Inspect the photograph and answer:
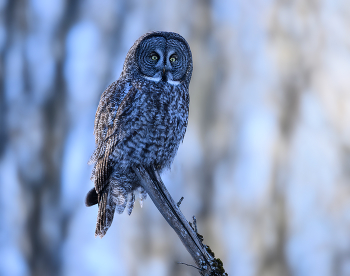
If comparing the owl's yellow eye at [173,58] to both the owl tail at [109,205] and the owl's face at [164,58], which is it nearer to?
the owl's face at [164,58]

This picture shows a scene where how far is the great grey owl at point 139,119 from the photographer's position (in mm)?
2521

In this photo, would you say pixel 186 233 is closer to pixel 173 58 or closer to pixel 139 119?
pixel 139 119

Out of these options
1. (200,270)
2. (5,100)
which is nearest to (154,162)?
(200,270)

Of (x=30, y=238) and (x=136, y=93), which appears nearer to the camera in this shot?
(x=136, y=93)

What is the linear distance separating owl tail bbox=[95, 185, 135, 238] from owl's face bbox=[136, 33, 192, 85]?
93 cm

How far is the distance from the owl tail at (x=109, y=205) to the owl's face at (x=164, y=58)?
929 millimetres

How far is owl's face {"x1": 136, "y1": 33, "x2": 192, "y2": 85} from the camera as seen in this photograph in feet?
8.83

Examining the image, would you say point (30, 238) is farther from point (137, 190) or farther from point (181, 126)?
point (181, 126)

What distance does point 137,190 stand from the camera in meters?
2.79

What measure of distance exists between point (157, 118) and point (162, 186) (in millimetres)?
559

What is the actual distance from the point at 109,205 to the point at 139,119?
713 millimetres

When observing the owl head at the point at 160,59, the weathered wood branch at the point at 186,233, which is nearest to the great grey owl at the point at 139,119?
the owl head at the point at 160,59

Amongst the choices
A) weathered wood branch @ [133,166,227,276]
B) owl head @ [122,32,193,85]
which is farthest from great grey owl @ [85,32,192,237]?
weathered wood branch @ [133,166,227,276]

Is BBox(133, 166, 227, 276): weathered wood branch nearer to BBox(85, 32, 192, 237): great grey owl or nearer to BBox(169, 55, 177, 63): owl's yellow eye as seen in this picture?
BBox(85, 32, 192, 237): great grey owl
